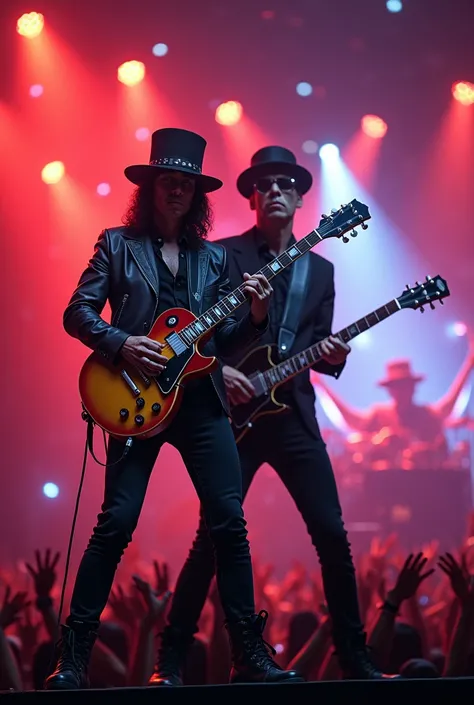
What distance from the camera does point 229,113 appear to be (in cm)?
1014

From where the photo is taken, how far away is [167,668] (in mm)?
3352

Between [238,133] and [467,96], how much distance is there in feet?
9.38

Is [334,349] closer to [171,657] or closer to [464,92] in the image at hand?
[171,657]

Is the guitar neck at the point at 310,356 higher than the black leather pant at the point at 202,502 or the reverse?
higher

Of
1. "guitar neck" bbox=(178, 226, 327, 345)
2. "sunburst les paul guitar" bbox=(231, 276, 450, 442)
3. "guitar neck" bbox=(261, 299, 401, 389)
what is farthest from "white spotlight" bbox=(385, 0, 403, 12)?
"guitar neck" bbox=(178, 226, 327, 345)

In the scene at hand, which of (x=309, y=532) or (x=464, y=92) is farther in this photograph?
(x=464, y=92)

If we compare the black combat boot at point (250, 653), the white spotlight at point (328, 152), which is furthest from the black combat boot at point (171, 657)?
the white spotlight at point (328, 152)

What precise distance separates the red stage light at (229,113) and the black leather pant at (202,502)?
767cm

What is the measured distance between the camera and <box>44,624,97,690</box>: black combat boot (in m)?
2.66

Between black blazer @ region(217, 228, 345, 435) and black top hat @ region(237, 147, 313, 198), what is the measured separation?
1.10 feet

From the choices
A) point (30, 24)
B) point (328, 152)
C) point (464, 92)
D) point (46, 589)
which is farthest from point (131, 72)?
point (46, 589)

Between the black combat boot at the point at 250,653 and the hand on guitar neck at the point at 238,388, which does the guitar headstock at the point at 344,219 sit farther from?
the black combat boot at the point at 250,653

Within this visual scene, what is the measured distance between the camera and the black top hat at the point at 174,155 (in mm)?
3367

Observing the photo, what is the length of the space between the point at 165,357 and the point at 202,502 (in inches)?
22.5
